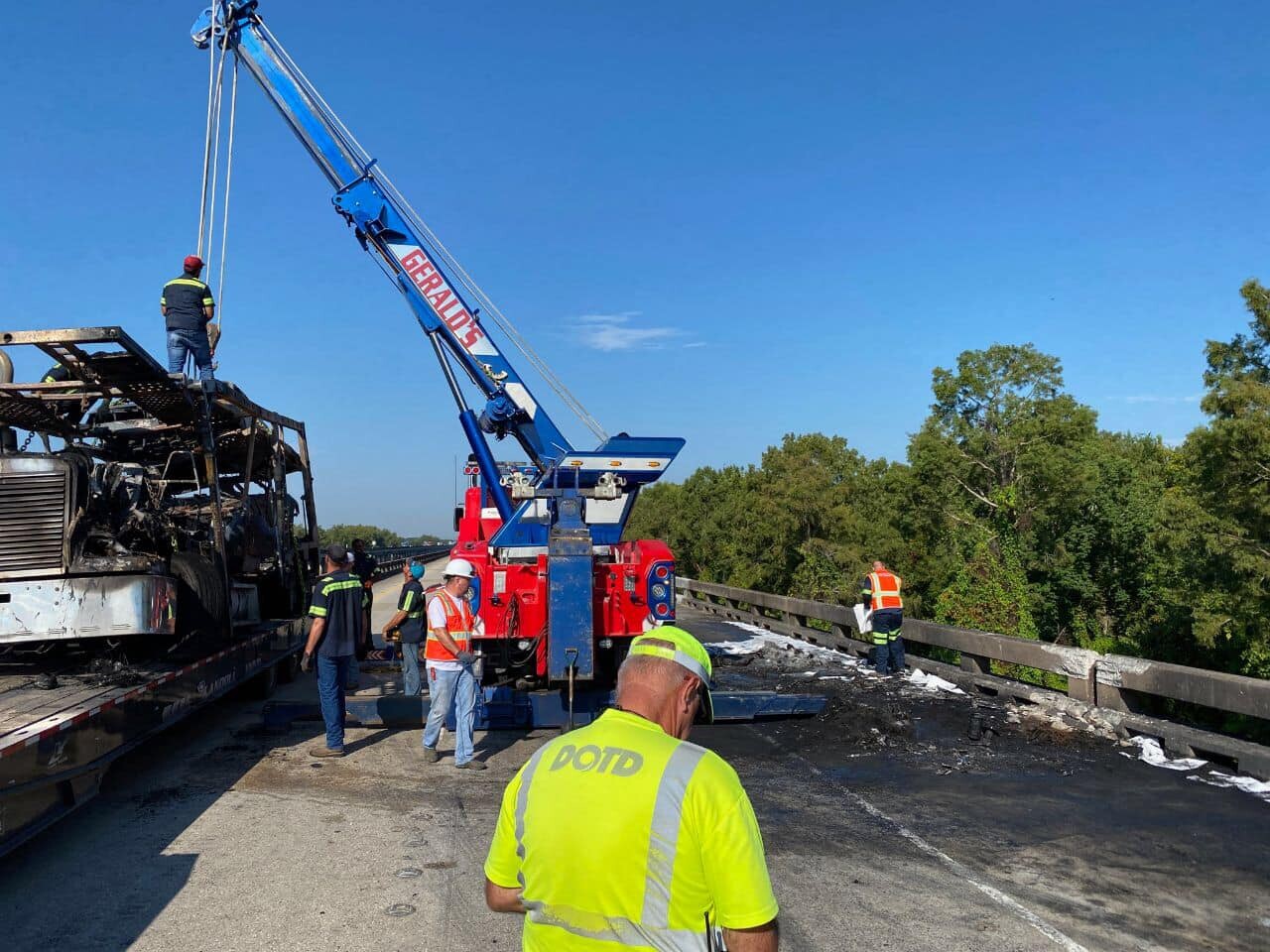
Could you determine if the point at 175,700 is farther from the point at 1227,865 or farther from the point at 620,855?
the point at 1227,865

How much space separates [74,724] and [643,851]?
508cm

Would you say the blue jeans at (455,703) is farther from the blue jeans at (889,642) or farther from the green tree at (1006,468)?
the green tree at (1006,468)

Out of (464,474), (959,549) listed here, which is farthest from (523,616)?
(959,549)

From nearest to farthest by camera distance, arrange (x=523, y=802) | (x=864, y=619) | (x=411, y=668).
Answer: (x=523, y=802), (x=411, y=668), (x=864, y=619)

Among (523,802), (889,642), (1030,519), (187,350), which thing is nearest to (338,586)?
(187,350)

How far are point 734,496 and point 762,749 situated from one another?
3186 centimetres

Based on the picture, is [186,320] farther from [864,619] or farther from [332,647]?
[864,619]

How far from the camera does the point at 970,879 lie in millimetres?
5477

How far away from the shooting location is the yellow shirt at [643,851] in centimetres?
202

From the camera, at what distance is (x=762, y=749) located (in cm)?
894

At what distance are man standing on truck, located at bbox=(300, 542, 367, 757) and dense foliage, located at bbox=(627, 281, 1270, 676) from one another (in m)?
20.2

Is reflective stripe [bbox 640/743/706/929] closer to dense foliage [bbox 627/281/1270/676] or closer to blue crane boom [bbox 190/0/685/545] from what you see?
blue crane boom [bbox 190/0/685/545]

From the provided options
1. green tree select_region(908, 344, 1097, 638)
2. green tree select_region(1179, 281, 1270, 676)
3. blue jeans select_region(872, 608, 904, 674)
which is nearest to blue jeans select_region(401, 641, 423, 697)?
blue jeans select_region(872, 608, 904, 674)

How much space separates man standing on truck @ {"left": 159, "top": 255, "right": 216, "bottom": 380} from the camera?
9.39m
